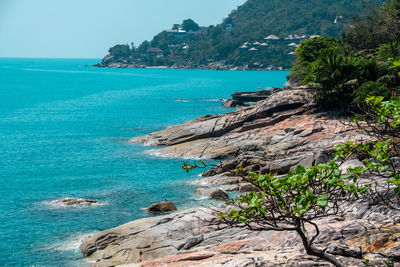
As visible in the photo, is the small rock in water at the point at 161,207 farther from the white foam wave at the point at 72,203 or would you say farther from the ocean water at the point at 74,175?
the white foam wave at the point at 72,203

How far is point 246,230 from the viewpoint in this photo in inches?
736

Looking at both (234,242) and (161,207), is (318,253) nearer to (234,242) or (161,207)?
(234,242)

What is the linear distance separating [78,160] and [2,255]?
22.7m

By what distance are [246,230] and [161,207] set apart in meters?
11.6

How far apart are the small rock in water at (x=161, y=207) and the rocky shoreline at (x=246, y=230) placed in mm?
3531

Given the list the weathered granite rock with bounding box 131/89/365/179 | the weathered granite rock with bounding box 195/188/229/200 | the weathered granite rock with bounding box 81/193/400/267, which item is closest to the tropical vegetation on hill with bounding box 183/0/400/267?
the weathered granite rock with bounding box 81/193/400/267

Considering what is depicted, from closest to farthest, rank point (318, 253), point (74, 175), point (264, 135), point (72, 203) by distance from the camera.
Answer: point (318, 253) < point (72, 203) < point (74, 175) < point (264, 135)

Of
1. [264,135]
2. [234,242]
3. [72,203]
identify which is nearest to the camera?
[234,242]

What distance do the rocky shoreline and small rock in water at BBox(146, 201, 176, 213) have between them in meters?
3.53

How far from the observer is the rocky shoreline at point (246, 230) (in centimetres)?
1217

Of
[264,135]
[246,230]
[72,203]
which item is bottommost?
[72,203]

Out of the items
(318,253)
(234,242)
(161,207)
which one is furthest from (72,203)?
(318,253)

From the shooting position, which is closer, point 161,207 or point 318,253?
point 318,253

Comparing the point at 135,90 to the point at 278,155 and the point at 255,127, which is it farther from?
the point at 278,155
